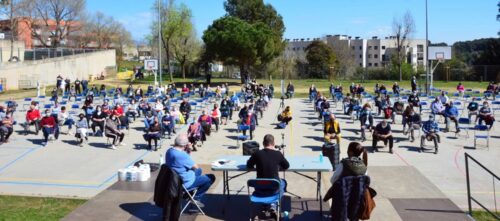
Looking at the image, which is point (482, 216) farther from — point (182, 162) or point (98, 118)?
point (98, 118)

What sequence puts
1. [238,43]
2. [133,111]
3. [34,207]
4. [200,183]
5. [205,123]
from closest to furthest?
[200,183], [34,207], [205,123], [133,111], [238,43]

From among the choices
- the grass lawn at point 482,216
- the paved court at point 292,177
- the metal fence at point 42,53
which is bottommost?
the grass lawn at point 482,216

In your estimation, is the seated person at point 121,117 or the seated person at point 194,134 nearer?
the seated person at point 194,134

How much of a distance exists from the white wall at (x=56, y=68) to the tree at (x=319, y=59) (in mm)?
27276

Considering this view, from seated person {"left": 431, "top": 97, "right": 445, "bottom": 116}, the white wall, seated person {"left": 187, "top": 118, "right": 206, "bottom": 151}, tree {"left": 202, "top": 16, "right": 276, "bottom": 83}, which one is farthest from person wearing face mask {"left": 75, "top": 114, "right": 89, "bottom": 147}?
tree {"left": 202, "top": 16, "right": 276, "bottom": 83}

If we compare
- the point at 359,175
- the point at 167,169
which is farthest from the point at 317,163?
the point at 167,169

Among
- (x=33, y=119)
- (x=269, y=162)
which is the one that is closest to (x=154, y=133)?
(x=33, y=119)

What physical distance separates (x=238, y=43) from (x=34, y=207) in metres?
40.2

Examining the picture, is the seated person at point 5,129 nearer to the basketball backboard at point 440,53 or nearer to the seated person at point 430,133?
the seated person at point 430,133

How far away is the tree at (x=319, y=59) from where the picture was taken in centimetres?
6956

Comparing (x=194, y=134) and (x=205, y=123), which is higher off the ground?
(x=205, y=123)

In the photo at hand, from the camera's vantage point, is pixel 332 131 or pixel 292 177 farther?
pixel 332 131

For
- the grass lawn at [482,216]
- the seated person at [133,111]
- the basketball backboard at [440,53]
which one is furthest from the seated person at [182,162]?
the basketball backboard at [440,53]

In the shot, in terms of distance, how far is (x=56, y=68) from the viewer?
52188 millimetres
